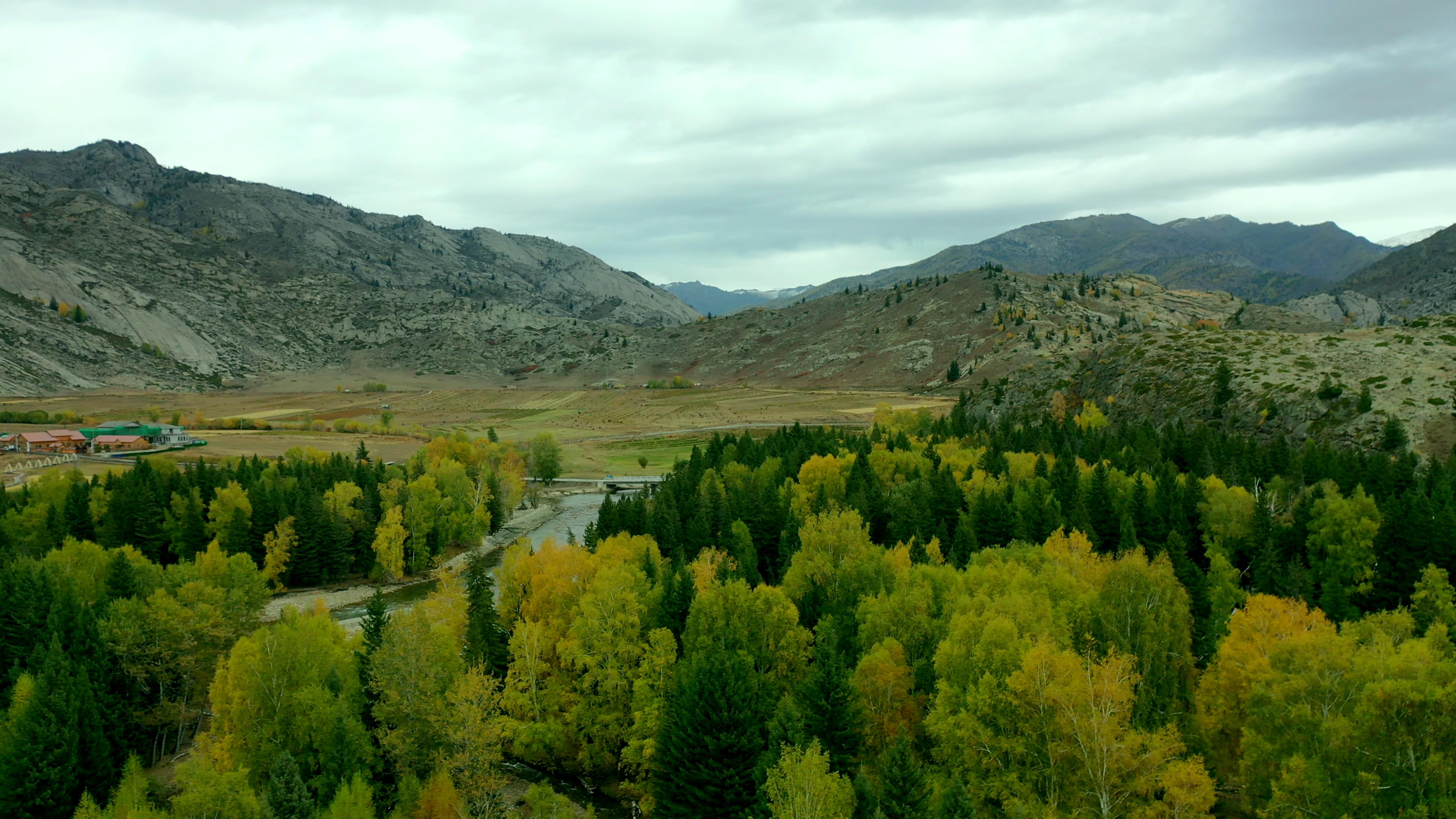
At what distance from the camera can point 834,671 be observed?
37.2m

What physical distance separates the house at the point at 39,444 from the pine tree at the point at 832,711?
468 ft

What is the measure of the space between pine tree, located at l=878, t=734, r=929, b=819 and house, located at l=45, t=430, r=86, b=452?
5875 inches

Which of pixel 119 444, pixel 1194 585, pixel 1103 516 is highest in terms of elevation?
pixel 119 444

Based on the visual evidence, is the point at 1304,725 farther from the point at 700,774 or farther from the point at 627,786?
the point at 627,786

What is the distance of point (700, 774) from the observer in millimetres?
36156

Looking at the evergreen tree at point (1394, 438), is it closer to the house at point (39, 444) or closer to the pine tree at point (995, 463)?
→ the pine tree at point (995, 463)

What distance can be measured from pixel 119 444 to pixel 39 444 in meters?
10.4

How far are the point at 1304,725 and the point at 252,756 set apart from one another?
43.6 m

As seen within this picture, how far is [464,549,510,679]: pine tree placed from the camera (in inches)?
1978

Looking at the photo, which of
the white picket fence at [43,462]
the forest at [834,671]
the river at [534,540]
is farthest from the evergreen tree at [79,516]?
the white picket fence at [43,462]

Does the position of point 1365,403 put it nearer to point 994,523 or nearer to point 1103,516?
point 1103,516

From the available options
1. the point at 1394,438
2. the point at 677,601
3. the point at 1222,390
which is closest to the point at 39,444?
the point at 677,601

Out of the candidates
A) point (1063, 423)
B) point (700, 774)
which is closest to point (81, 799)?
point (700, 774)

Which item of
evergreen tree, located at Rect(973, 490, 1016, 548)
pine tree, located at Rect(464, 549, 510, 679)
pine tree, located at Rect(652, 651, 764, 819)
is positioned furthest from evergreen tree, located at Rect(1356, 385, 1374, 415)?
pine tree, located at Rect(464, 549, 510, 679)
